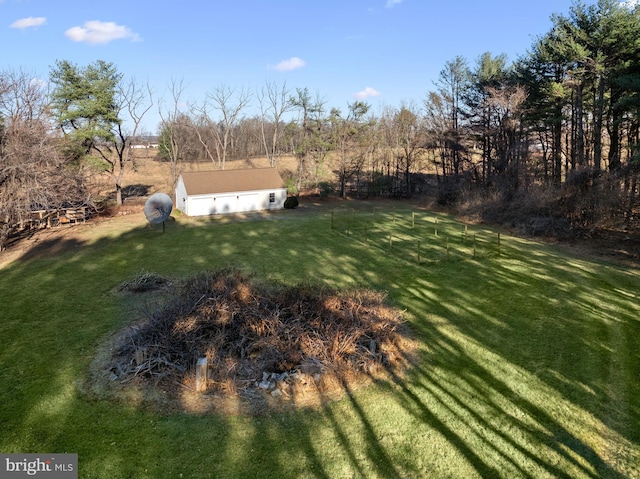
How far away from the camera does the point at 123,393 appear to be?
785cm

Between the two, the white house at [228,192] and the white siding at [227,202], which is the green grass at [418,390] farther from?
the white house at [228,192]

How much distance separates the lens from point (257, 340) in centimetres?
885

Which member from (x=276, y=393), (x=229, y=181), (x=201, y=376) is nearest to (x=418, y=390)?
(x=276, y=393)

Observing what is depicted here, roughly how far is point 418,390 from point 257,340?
12.0ft

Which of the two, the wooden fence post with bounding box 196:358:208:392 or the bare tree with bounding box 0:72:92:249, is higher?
the bare tree with bounding box 0:72:92:249

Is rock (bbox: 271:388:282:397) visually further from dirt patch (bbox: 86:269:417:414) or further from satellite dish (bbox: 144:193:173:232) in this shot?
satellite dish (bbox: 144:193:173:232)

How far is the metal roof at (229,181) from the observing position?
30.8 m

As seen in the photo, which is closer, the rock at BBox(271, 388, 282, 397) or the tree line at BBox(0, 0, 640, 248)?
the rock at BBox(271, 388, 282, 397)

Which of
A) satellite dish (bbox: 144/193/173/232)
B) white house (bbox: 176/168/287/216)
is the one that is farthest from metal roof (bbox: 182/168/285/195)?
satellite dish (bbox: 144/193/173/232)

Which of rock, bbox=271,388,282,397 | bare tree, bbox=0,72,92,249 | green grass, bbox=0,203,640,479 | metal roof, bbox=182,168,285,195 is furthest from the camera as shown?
metal roof, bbox=182,168,285,195

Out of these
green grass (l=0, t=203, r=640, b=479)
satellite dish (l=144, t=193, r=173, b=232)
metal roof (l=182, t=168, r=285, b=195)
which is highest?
metal roof (l=182, t=168, r=285, b=195)

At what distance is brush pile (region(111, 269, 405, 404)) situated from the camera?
824 cm

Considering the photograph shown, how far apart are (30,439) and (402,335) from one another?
8075 millimetres

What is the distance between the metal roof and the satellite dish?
6483 mm
